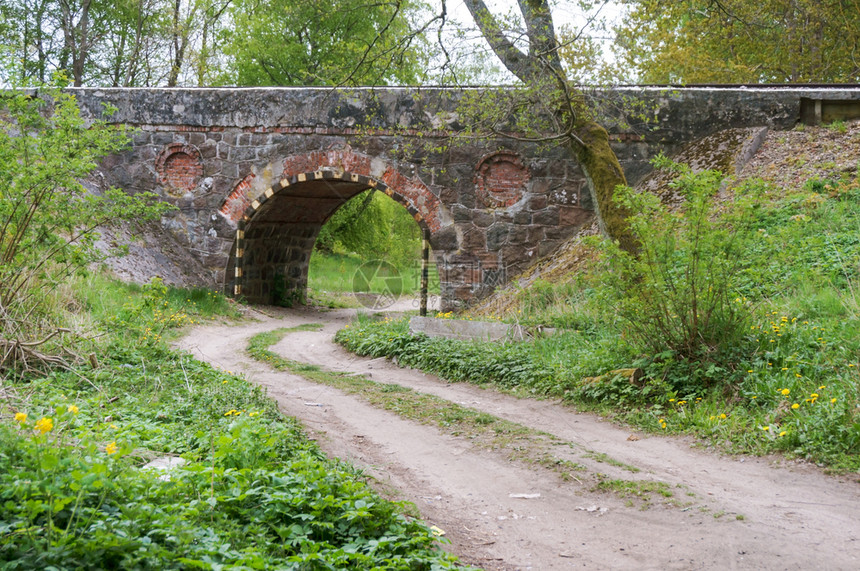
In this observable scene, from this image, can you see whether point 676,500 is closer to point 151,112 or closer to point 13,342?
point 13,342

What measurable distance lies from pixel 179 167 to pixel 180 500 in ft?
40.2

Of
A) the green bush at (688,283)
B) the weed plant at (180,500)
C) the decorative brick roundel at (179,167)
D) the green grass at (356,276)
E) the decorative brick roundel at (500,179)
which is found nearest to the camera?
the weed plant at (180,500)

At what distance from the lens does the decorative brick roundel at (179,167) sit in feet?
47.1

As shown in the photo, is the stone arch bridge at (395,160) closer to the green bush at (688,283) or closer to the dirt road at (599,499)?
the green bush at (688,283)

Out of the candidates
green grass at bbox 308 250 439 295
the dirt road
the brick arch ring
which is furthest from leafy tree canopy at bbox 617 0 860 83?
the dirt road

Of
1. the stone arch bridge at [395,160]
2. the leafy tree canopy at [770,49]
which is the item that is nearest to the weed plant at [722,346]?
the stone arch bridge at [395,160]

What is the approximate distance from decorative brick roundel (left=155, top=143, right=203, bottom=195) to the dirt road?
888 cm

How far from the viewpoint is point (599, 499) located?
4414 mm

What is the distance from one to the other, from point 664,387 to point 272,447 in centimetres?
343

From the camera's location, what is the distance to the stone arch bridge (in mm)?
12602

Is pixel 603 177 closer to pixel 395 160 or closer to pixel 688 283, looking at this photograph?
pixel 688 283

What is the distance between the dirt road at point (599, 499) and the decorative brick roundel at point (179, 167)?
29.1 feet

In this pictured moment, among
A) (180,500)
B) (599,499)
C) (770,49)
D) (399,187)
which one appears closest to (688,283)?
(599,499)

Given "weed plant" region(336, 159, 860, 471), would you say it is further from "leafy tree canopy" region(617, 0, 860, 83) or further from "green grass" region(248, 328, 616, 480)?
"leafy tree canopy" region(617, 0, 860, 83)
